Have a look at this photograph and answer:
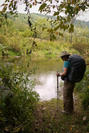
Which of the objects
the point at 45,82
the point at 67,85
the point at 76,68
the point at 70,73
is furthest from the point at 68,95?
the point at 45,82

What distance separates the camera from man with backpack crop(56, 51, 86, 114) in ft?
8.96

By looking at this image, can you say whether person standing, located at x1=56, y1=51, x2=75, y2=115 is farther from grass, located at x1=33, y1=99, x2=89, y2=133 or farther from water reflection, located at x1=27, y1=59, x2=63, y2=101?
water reflection, located at x1=27, y1=59, x2=63, y2=101

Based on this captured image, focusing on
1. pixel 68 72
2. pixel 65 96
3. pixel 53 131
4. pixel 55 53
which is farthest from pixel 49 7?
pixel 55 53

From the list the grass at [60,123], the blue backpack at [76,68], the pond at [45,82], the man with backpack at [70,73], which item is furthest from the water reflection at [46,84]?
the blue backpack at [76,68]

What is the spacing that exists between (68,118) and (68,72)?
116cm

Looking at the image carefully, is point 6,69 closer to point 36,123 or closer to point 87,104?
point 36,123

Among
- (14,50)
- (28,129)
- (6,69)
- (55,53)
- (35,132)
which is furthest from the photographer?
(55,53)

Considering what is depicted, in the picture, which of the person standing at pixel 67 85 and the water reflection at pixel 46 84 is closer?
the person standing at pixel 67 85

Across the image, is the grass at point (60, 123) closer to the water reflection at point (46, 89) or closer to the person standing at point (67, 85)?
the person standing at point (67, 85)

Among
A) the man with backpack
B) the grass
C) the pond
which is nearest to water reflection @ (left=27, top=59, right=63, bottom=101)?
the pond

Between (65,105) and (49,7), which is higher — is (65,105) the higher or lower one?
the lower one

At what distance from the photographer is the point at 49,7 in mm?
2334

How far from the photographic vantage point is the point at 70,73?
2863mm

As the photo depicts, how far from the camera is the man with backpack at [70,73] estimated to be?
2.73 metres
